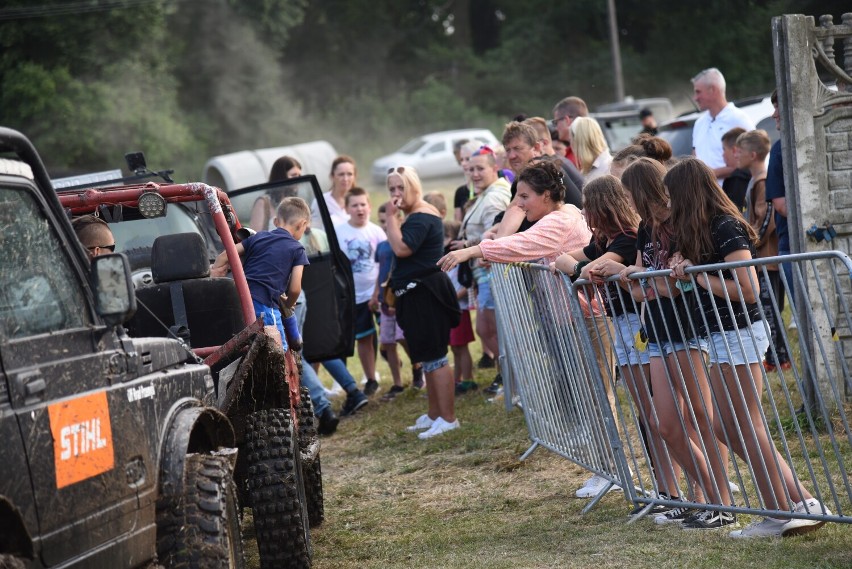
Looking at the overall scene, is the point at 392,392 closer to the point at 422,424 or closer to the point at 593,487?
the point at 422,424

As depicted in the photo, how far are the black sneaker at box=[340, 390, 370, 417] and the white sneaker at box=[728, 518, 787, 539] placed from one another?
5.45m

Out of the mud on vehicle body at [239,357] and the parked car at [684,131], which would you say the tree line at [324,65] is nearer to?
the parked car at [684,131]

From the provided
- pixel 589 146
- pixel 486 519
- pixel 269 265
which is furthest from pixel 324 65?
pixel 486 519

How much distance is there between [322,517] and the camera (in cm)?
679

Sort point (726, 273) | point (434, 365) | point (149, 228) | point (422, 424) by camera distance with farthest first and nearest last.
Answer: point (422, 424) → point (434, 365) → point (149, 228) → point (726, 273)

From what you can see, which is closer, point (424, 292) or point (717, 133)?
point (424, 292)

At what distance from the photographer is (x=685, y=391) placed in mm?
5477

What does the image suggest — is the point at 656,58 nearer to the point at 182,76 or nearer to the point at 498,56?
the point at 498,56

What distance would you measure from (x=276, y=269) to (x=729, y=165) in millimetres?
4147

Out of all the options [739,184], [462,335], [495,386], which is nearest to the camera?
[739,184]

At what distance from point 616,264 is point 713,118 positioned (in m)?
5.04

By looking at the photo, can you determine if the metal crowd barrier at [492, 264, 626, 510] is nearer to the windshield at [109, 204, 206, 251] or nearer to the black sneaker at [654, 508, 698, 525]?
the black sneaker at [654, 508, 698, 525]

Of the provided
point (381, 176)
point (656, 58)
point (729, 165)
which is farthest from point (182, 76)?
point (729, 165)

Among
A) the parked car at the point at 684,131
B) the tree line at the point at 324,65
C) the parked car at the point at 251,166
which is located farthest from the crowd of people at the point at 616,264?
the tree line at the point at 324,65
